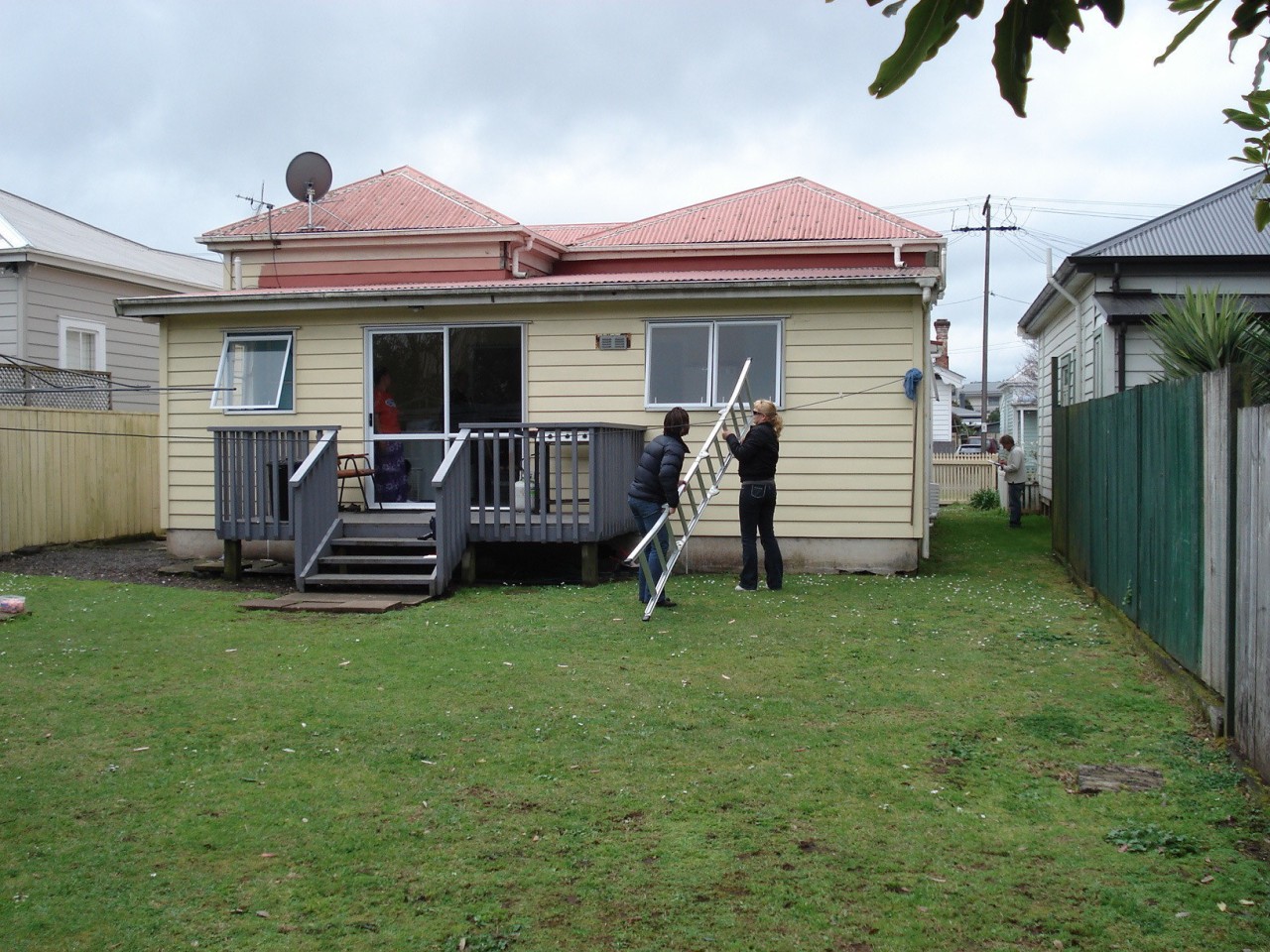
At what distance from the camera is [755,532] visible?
1124cm

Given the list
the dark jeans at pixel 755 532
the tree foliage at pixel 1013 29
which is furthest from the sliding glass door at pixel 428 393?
the tree foliage at pixel 1013 29

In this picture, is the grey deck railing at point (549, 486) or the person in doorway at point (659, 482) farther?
the grey deck railing at point (549, 486)

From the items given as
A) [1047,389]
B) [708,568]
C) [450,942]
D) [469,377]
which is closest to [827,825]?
[450,942]

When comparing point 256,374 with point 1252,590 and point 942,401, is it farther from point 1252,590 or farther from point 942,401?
point 942,401

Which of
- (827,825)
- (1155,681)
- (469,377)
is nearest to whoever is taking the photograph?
(827,825)

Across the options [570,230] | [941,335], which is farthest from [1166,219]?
[941,335]

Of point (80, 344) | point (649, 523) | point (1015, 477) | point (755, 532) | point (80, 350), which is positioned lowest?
point (755, 532)

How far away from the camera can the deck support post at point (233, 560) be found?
12.4m

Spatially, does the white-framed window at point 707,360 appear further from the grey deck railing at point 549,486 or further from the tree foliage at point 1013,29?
the tree foliage at point 1013,29

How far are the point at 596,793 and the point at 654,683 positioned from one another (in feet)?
6.82

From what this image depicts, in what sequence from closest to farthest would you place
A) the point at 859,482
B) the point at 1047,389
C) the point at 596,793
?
the point at 596,793
the point at 859,482
the point at 1047,389

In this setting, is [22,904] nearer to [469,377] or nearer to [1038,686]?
[1038,686]

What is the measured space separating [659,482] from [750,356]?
9.83ft

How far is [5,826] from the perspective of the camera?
16.1ft
